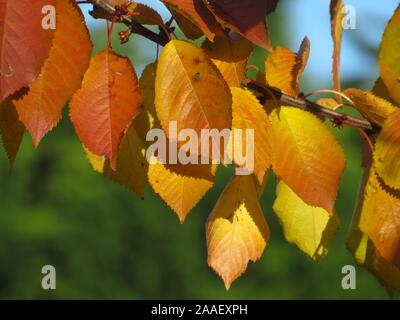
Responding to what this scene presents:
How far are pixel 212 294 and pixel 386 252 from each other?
171 inches

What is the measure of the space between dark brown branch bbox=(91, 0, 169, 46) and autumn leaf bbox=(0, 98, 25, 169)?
Answer: 0.11m

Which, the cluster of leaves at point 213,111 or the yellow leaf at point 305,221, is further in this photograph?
the yellow leaf at point 305,221

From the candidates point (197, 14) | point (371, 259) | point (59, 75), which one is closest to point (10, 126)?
point (59, 75)

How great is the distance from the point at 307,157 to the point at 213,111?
13 cm

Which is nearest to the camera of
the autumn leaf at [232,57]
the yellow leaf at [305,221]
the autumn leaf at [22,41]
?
the autumn leaf at [22,41]

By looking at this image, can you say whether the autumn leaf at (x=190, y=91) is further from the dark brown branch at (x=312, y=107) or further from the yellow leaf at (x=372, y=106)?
the yellow leaf at (x=372, y=106)

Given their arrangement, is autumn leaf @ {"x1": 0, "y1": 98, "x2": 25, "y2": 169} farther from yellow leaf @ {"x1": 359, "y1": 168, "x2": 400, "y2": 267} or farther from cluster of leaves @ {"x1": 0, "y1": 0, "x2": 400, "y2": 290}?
yellow leaf @ {"x1": 359, "y1": 168, "x2": 400, "y2": 267}

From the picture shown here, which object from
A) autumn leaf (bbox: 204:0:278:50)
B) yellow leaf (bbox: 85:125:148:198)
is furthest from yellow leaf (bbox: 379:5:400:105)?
yellow leaf (bbox: 85:125:148:198)

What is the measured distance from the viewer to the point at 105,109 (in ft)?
2.14

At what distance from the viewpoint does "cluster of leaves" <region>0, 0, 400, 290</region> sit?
2.08ft

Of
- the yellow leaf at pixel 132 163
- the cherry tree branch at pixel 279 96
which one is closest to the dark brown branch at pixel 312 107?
the cherry tree branch at pixel 279 96

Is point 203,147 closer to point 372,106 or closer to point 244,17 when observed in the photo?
point 244,17

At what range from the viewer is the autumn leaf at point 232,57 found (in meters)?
0.71

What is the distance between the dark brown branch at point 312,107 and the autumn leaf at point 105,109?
0.13 m
